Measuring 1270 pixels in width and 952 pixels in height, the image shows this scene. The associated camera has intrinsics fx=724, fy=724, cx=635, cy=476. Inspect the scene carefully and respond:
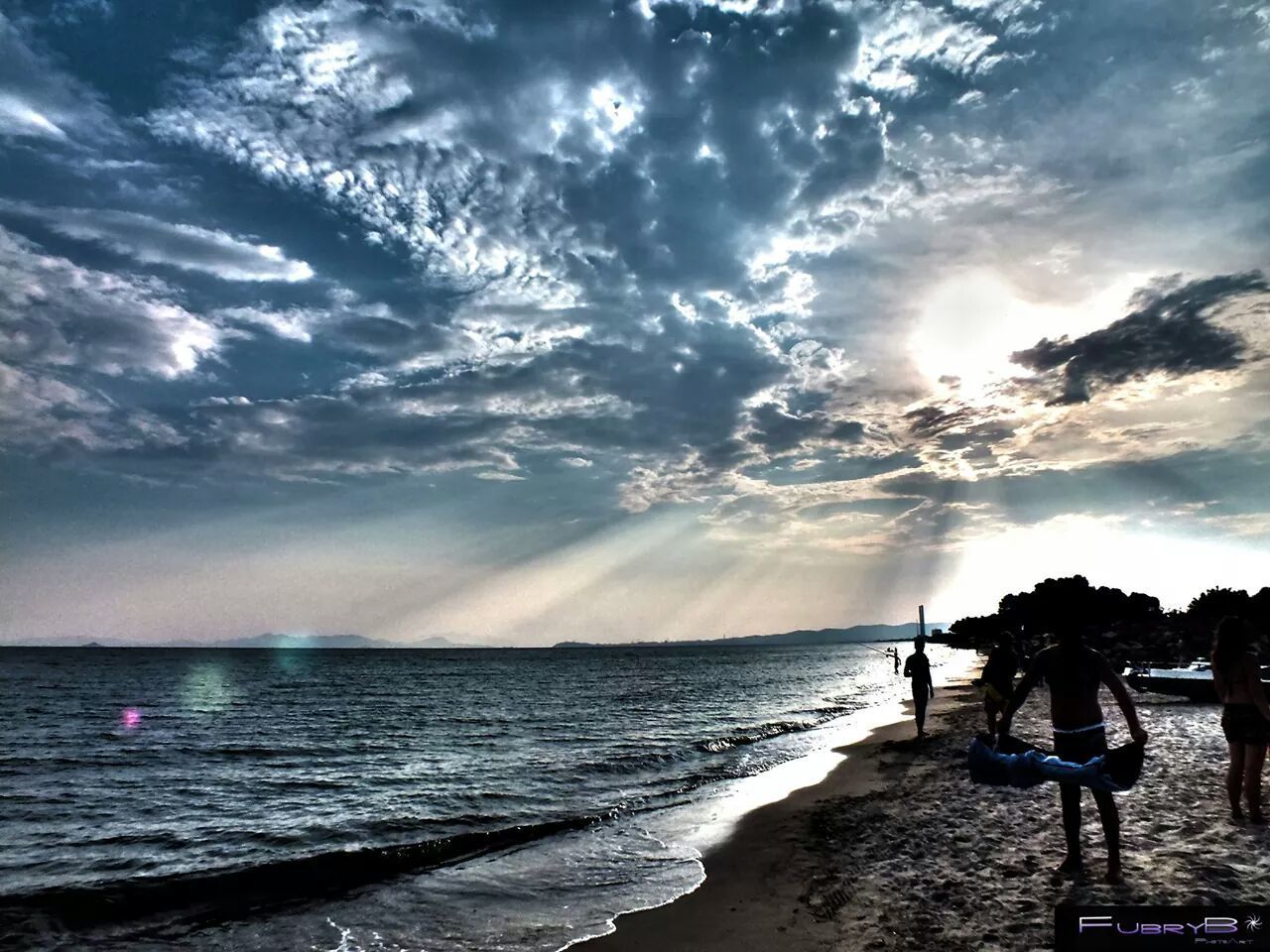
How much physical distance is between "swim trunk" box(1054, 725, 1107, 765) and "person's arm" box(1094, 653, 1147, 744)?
0.34 metres

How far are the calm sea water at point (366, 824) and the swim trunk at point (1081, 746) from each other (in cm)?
495

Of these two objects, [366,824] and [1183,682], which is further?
[1183,682]

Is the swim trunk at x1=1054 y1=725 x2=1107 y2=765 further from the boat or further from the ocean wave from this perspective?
the boat

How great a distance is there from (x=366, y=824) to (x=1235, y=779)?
45.3 ft

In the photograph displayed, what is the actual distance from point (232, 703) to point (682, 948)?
169 feet

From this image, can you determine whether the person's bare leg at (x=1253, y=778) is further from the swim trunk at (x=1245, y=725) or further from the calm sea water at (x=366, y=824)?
the calm sea water at (x=366, y=824)

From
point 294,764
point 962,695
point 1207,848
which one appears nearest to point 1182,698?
point 962,695

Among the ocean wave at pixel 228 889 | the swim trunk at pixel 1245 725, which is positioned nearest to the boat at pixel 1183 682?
the swim trunk at pixel 1245 725

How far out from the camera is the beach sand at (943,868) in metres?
6.53

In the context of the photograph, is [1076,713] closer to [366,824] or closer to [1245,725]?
[1245,725]

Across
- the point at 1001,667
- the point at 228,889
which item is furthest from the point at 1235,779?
the point at 228,889

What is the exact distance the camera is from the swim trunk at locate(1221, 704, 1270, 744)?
834cm

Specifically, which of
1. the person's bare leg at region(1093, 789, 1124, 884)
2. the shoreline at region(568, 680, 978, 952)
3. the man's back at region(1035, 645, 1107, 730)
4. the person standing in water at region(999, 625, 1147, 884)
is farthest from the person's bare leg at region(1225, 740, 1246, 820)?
the shoreline at region(568, 680, 978, 952)

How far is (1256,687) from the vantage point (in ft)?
27.6
